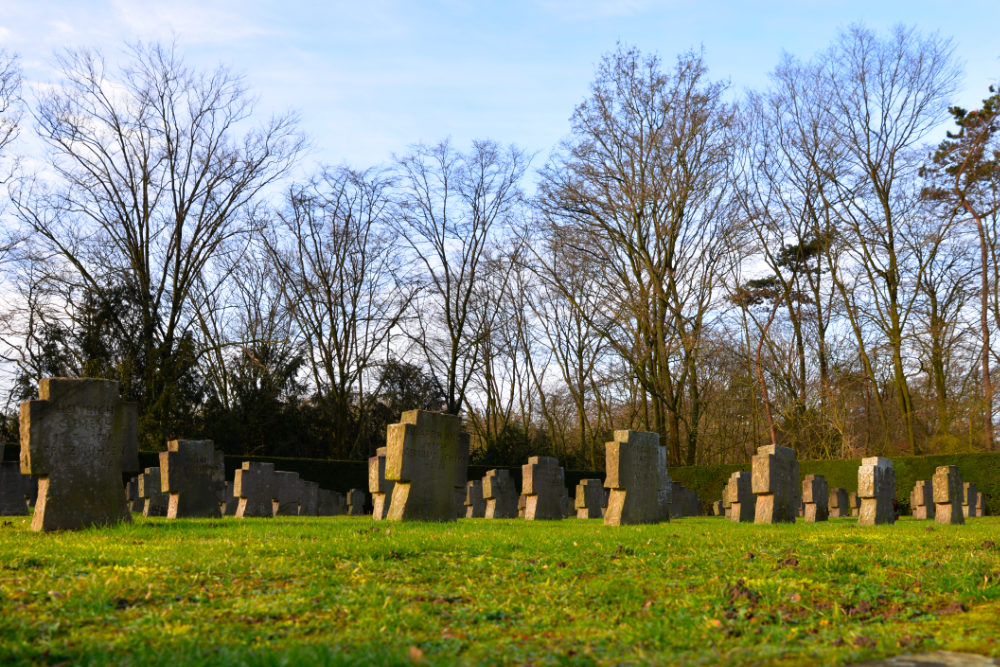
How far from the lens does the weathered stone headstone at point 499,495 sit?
67.0 feet

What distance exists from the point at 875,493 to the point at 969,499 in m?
9.44

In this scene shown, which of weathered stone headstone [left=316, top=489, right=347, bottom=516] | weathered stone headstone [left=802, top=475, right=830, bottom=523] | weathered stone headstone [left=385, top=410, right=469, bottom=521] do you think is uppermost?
weathered stone headstone [left=385, top=410, right=469, bottom=521]

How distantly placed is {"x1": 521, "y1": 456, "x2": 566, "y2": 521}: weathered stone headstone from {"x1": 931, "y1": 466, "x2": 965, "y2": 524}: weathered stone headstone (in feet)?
26.7

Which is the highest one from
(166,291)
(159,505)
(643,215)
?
(643,215)

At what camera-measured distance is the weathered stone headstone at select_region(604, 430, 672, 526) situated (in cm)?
1405

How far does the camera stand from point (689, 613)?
560cm

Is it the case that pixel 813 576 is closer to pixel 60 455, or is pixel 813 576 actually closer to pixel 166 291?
pixel 60 455

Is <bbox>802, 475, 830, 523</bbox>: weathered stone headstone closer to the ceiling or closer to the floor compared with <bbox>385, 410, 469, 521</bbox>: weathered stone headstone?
closer to the floor

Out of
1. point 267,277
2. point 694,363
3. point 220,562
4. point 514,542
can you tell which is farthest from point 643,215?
point 220,562

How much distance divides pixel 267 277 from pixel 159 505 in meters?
20.8

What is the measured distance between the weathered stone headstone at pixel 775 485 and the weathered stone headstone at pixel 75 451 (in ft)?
36.8

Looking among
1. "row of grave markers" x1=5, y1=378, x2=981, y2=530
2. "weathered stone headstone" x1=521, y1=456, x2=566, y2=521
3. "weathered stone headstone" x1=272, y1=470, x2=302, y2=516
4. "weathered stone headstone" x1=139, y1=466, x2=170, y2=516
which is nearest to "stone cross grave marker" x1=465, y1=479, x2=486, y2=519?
"row of grave markers" x1=5, y1=378, x2=981, y2=530

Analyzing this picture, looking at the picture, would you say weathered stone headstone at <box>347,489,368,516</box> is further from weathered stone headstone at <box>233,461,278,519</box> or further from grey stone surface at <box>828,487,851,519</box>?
grey stone surface at <box>828,487,851,519</box>

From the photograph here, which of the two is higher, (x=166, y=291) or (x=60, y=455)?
(x=166, y=291)
